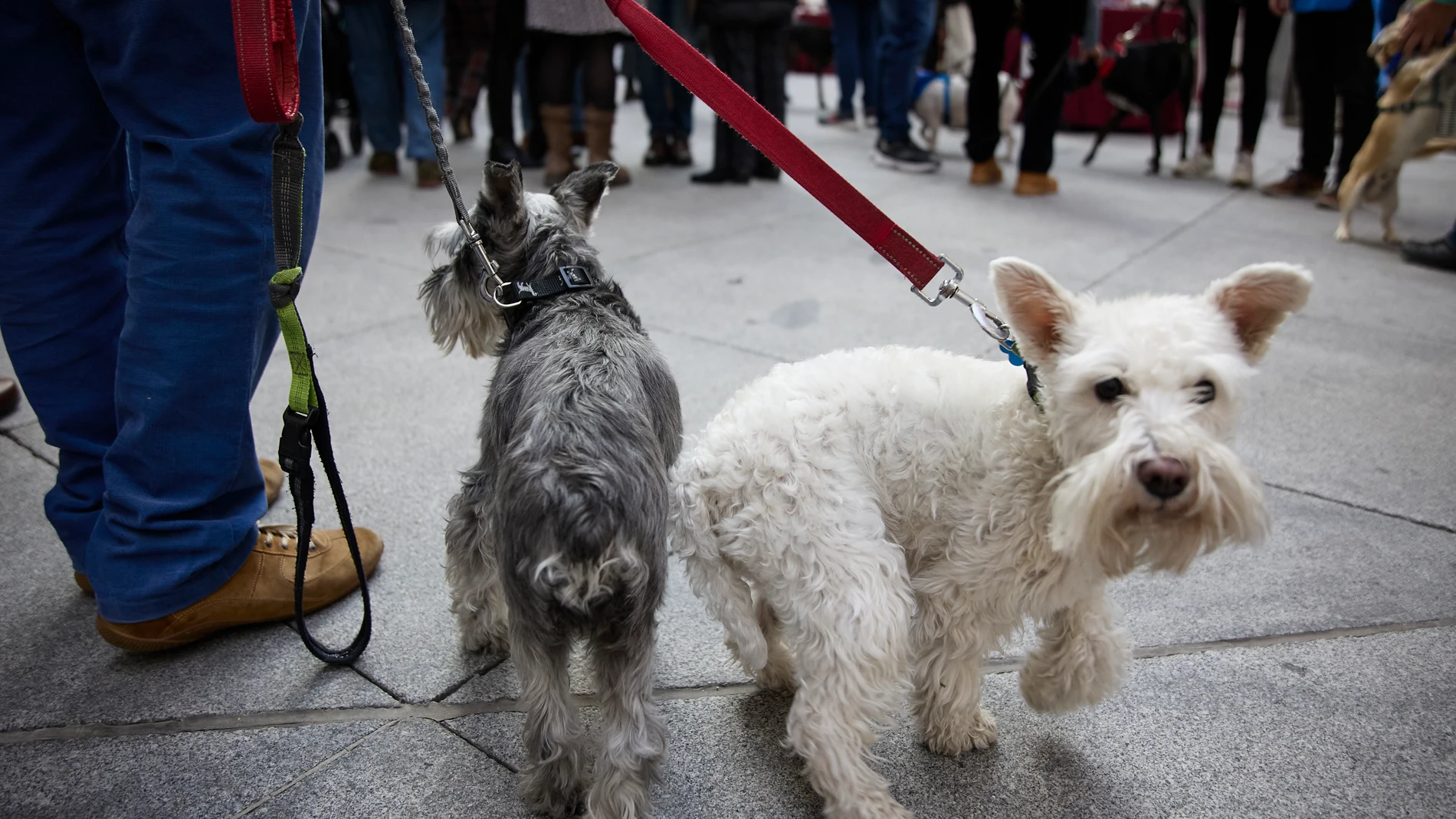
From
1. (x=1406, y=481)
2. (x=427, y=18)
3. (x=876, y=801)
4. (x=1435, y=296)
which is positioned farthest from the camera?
(x=427, y=18)

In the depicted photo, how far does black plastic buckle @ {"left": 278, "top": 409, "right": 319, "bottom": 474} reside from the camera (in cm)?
206

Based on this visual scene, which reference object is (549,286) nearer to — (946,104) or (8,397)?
(8,397)

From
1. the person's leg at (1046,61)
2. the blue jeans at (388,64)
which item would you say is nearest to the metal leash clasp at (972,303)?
the person's leg at (1046,61)

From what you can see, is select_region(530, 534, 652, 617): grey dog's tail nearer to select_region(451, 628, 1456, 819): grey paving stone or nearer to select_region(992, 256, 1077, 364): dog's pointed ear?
select_region(451, 628, 1456, 819): grey paving stone

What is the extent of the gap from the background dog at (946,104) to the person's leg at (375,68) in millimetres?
5402

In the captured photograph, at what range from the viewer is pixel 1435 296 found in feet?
17.9

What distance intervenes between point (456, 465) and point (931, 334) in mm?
2523

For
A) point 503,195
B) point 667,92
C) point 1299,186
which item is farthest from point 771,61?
point 503,195

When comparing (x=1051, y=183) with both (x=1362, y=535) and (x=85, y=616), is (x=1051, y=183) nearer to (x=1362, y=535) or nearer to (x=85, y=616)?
(x=1362, y=535)

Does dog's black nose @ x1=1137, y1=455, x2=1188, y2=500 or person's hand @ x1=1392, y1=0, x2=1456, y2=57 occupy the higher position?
person's hand @ x1=1392, y1=0, x2=1456, y2=57

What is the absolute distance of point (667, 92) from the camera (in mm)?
8703

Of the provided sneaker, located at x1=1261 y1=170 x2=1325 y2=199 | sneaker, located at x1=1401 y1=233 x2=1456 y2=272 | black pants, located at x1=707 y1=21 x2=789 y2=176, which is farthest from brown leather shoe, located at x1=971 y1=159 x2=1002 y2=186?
sneaker, located at x1=1401 y1=233 x2=1456 y2=272

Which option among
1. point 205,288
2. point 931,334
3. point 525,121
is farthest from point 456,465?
point 525,121

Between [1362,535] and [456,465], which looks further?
[456,465]
